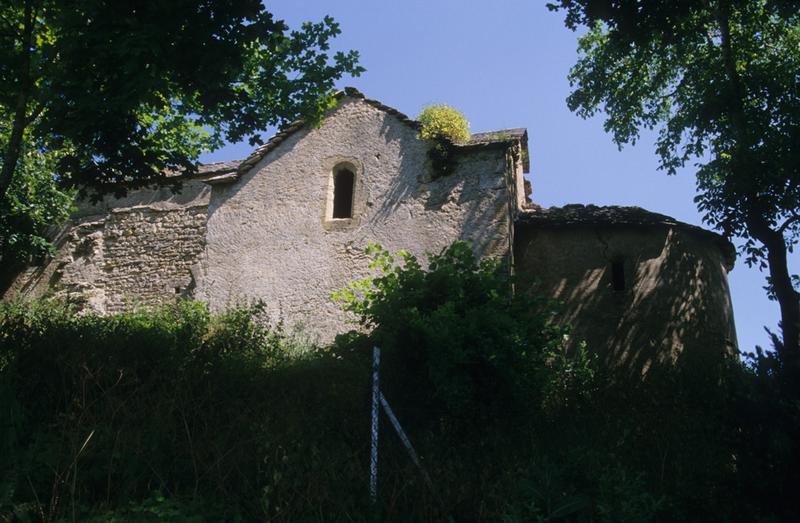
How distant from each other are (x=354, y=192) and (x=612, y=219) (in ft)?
16.3

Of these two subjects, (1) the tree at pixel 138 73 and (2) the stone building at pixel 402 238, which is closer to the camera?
(1) the tree at pixel 138 73

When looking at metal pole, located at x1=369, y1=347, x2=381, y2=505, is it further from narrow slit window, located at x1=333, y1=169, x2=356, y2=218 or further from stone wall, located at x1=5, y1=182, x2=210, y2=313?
stone wall, located at x1=5, y1=182, x2=210, y2=313

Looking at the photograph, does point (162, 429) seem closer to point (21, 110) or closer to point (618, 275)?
point (21, 110)

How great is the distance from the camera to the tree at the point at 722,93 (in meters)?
9.86

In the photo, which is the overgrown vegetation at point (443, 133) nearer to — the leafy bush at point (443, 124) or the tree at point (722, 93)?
the leafy bush at point (443, 124)

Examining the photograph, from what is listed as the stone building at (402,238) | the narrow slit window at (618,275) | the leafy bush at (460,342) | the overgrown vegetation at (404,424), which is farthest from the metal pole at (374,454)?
the narrow slit window at (618,275)

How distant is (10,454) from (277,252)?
23.9 feet

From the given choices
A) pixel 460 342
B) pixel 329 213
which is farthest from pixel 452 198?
pixel 460 342

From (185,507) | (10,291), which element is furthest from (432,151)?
(10,291)

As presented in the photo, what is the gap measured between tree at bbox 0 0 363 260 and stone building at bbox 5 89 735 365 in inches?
104

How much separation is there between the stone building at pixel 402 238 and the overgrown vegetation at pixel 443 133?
0.17 m

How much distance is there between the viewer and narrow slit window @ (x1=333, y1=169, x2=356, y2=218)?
12.9 metres

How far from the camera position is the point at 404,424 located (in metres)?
7.41

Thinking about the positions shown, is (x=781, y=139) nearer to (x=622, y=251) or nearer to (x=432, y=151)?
(x=622, y=251)
